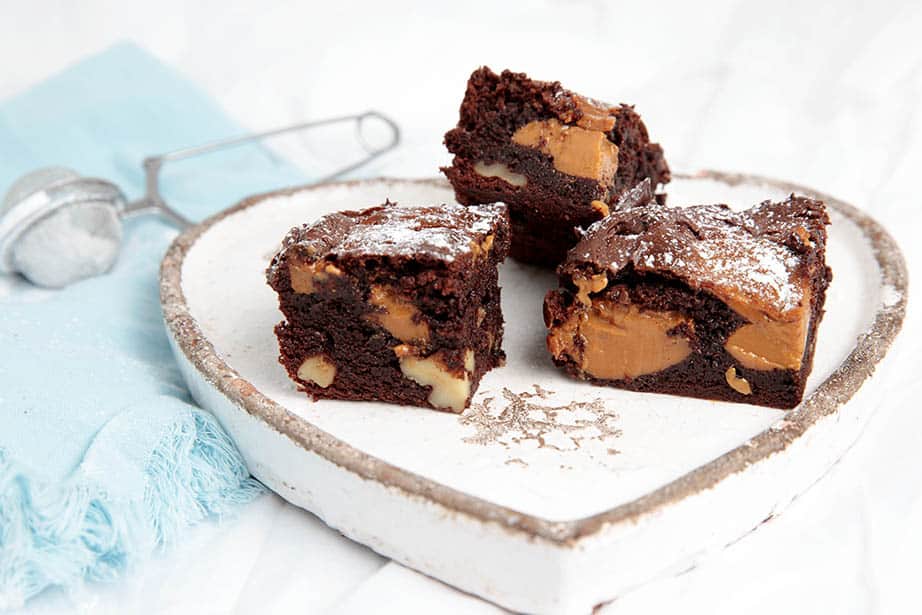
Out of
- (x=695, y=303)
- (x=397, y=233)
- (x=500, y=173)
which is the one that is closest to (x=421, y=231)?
(x=397, y=233)

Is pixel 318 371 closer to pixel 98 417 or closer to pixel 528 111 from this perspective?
pixel 98 417

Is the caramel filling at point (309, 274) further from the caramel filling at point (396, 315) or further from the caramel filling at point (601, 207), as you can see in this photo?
the caramel filling at point (601, 207)

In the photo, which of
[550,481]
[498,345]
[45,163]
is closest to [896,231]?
[498,345]

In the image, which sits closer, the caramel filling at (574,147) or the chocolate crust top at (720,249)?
the chocolate crust top at (720,249)

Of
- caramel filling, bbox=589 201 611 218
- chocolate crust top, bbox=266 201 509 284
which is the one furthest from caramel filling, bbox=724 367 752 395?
chocolate crust top, bbox=266 201 509 284

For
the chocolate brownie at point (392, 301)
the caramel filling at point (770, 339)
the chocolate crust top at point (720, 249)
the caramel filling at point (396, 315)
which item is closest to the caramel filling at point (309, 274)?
the chocolate brownie at point (392, 301)

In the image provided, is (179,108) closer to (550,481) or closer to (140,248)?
(140,248)
